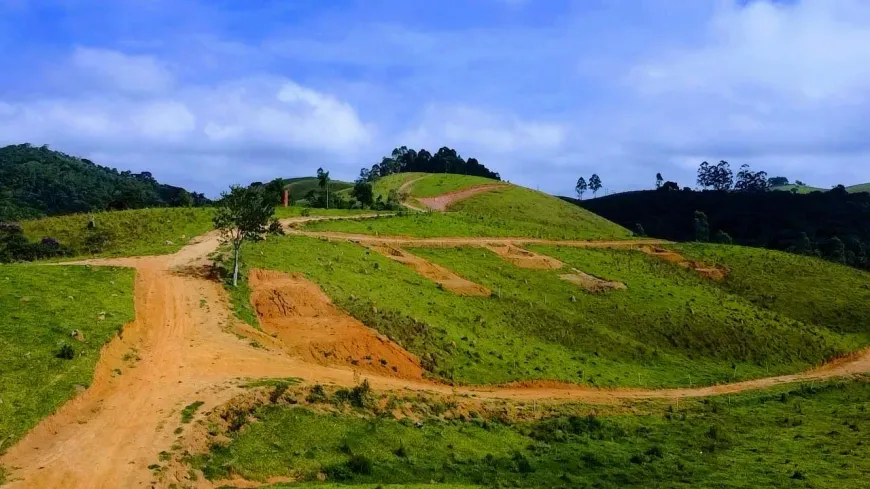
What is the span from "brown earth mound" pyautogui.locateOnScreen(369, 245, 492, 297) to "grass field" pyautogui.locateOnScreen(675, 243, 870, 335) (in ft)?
107

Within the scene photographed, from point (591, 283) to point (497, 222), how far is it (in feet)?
79.4

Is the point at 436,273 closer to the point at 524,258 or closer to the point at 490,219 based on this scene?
the point at 524,258

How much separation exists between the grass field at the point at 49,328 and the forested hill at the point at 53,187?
269 ft

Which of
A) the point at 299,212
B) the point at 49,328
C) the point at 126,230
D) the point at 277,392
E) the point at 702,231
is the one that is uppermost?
the point at 299,212

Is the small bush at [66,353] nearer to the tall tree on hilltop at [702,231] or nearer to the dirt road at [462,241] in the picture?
the dirt road at [462,241]

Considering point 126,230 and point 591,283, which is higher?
point 126,230

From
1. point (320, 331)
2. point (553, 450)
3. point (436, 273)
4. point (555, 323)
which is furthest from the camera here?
point (436, 273)

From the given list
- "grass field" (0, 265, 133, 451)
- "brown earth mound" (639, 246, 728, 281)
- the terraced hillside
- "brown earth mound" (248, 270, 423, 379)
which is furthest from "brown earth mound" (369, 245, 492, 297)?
"brown earth mound" (639, 246, 728, 281)

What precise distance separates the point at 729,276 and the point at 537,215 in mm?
43612

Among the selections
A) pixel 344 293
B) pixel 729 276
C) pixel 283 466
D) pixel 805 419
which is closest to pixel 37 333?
pixel 283 466

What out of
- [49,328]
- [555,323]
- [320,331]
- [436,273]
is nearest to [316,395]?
[320,331]

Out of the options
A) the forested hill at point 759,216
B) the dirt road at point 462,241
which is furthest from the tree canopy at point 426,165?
the dirt road at point 462,241

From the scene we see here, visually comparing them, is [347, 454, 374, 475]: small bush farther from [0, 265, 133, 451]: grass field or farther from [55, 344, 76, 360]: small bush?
[55, 344, 76, 360]: small bush

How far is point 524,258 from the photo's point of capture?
62.2 m
